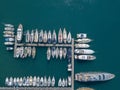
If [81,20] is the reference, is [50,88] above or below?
below

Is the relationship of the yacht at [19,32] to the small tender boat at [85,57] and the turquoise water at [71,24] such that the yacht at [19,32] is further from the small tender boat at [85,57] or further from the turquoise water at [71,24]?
the small tender boat at [85,57]

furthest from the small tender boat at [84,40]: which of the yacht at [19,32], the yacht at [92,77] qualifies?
the yacht at [19,32]

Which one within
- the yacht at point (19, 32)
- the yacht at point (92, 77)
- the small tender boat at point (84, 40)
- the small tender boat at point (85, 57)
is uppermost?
the yacht at point (19, 32)

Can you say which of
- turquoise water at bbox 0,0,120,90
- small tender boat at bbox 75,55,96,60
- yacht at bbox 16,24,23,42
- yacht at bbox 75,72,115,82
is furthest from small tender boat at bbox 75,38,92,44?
yacht at bbox 16,24,23,42

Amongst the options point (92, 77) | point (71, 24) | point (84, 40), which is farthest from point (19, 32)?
point (92, 77)

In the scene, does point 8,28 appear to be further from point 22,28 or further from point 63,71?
point 63,71

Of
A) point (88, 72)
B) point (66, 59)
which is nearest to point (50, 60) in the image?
point (66, 59)

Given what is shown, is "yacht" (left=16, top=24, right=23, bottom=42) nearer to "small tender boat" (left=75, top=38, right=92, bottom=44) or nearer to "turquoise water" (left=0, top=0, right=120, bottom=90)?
"turquoise water" (left=0, top=0, right=120, bottom=90)

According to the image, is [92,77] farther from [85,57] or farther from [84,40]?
[84,40]
